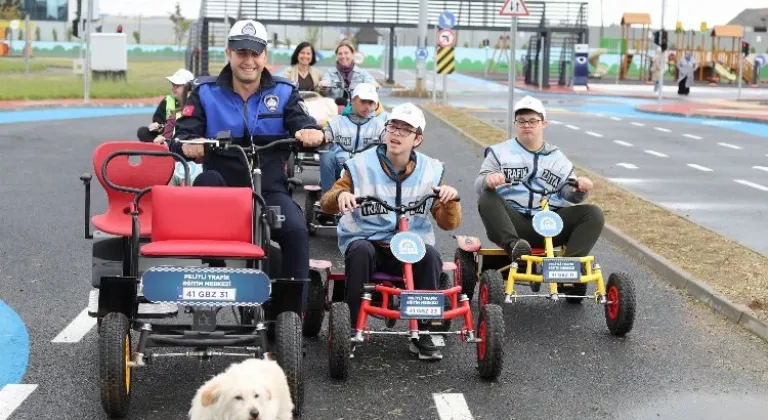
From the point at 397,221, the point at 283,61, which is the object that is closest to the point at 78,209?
the point at 397,221

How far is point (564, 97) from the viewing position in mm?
50344

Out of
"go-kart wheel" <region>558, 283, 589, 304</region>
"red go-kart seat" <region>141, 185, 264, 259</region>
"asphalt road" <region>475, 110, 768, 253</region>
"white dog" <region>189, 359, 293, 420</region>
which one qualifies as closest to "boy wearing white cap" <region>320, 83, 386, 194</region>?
"go-kart wheel" <region>558, 283, 589, 304</region>

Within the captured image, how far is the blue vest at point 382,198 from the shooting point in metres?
7.39

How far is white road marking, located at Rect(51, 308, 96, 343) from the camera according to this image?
7.46m

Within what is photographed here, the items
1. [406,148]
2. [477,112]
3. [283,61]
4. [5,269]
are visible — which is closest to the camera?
[406,148]

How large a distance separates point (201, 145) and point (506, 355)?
7.20ft

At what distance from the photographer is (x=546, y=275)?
8.06 m

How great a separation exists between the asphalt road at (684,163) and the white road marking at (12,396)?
754 cm

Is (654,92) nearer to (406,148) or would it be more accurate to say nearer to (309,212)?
(309,212)

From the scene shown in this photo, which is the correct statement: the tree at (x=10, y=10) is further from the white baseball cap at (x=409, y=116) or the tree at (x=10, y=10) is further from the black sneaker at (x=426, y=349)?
the black sneaker at (x=426, y=349)

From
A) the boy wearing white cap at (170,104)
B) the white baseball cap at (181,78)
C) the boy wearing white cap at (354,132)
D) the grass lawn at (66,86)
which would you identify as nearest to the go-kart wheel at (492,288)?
the boy wearing white cap at (354,132)

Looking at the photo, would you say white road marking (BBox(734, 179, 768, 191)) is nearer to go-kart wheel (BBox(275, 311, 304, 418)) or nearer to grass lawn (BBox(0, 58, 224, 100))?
go-kart wheel (BBox(275, 311, 304, 418))

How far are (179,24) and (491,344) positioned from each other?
115562 millimetres

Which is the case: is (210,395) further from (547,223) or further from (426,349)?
(547,223)
